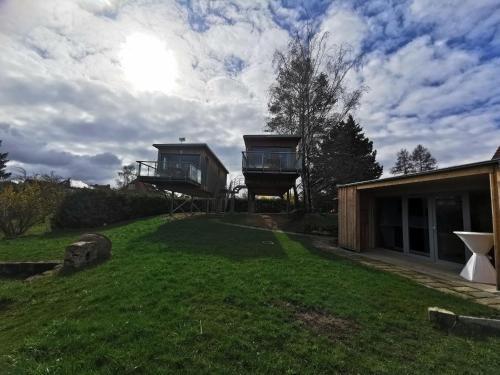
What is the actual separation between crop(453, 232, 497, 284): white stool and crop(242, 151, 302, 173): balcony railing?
10081mm

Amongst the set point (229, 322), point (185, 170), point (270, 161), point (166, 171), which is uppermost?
point (270, 161)

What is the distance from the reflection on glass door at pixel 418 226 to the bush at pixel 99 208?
16.4m

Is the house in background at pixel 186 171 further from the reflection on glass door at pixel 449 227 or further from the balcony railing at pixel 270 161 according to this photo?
the reflection on glass door at pixel 449 227

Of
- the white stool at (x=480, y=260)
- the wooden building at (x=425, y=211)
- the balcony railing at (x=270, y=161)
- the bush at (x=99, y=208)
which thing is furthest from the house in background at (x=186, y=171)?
the white stool at (x=480, y=260)

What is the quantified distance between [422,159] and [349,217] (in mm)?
37553

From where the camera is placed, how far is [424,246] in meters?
8.68

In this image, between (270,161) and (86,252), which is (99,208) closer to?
(86,252)

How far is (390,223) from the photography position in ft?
34.1

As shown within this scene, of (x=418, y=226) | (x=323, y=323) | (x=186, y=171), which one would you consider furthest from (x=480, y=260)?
(x=186, y=171)

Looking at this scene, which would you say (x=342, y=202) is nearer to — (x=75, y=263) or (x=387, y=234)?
(x=387, y=234)

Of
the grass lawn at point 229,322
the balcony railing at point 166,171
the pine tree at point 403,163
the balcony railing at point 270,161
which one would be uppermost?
the pine tree at point 403,163

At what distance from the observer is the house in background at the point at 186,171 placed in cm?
1612

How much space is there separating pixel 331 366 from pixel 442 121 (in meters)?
16.6

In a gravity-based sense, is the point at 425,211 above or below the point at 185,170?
below
